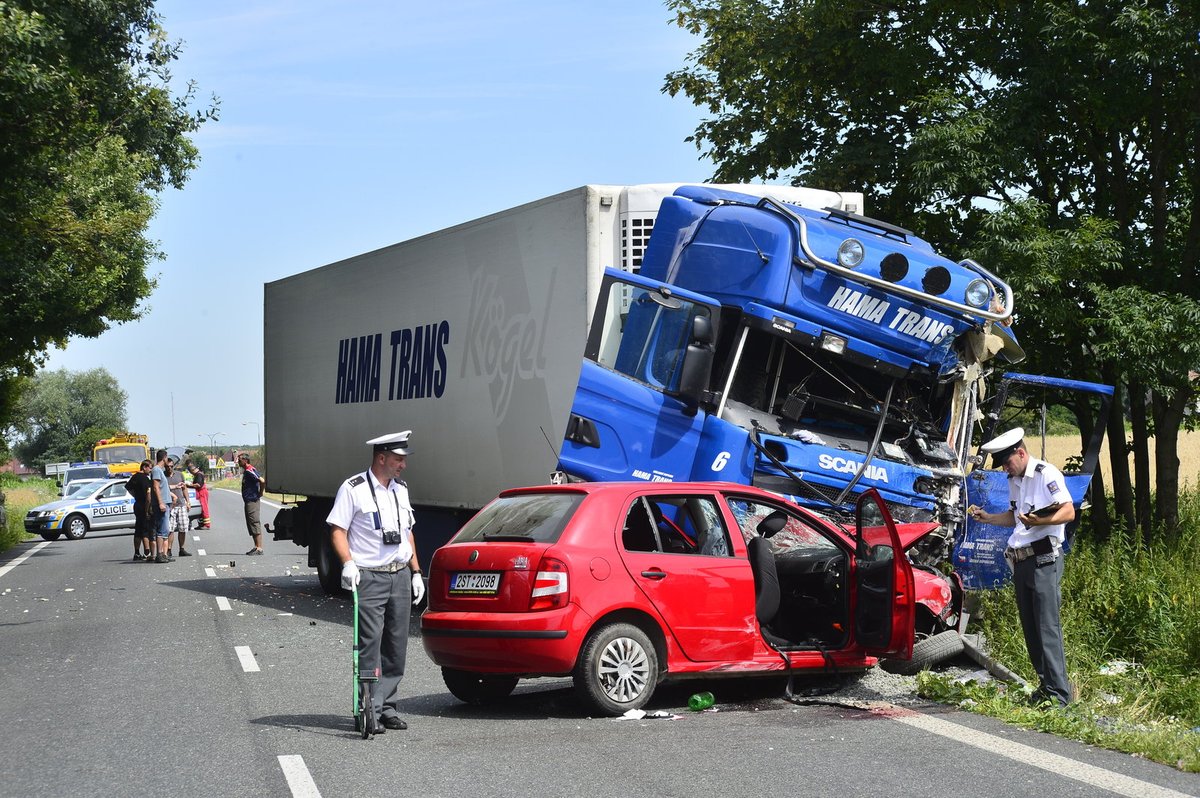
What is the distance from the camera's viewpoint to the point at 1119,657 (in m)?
10.4

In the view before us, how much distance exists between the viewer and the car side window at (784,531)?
9.11 meters

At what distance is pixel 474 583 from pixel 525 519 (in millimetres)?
549

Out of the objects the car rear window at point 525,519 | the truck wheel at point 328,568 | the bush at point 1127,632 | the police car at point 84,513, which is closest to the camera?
the car rear window at point 525,519

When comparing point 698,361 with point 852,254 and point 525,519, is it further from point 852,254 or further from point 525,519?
point 525,519

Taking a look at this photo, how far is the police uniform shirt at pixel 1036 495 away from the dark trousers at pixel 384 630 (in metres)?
3.73

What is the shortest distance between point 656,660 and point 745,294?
341 centimetres

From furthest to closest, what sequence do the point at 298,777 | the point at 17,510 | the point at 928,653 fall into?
the point at 17,510 → the point at 928,653 → the point at 298,777

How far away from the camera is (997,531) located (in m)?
11.4

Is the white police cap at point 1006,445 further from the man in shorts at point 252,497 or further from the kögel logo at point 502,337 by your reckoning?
the man in shorts at point 252,497

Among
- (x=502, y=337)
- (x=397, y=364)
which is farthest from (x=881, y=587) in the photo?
(x=397, y=364)

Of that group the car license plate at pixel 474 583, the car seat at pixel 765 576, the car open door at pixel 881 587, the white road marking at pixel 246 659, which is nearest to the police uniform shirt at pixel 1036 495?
the car open door at pixel 881 587

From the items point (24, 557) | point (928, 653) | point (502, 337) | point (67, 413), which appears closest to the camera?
point (928, 653)

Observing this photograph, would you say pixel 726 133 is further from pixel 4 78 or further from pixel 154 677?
pixel 154 677

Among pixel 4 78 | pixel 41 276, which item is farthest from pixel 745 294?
pixel 41 276
